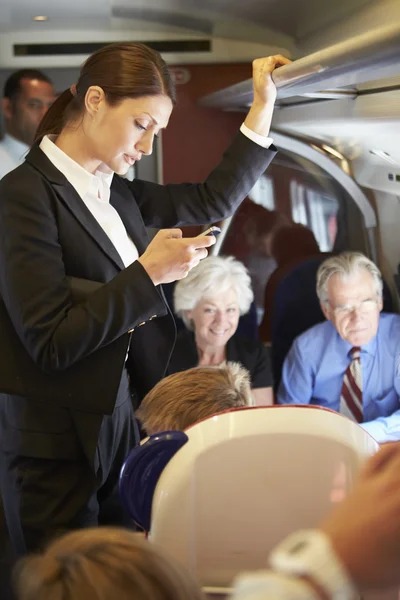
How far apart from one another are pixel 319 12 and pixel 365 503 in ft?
6.14

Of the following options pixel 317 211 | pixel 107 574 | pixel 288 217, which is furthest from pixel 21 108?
pixel 107 574

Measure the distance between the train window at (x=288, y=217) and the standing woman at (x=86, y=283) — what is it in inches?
38.3

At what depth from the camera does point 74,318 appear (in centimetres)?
148

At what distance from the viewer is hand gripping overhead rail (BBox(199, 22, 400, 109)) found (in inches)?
46.8

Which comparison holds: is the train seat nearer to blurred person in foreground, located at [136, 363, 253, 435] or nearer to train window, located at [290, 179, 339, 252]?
blurred person in foreground, located at [136, 363, 253, 435]

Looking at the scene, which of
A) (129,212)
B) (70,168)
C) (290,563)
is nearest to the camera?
(290,563)

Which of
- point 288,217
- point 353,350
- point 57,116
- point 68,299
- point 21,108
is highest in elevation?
point 21,108

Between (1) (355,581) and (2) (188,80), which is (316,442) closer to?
(1) (355,581)

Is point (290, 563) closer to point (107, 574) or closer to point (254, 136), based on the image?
point (107, 574)

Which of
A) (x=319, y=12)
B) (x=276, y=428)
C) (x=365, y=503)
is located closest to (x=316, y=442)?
(x=276, y=428)

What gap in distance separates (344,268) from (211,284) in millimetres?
510

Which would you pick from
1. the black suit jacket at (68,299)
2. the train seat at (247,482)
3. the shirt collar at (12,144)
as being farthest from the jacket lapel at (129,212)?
the shirt collar at (12,144)

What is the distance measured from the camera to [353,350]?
104 inches

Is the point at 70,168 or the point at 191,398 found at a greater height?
the point at 70,168
